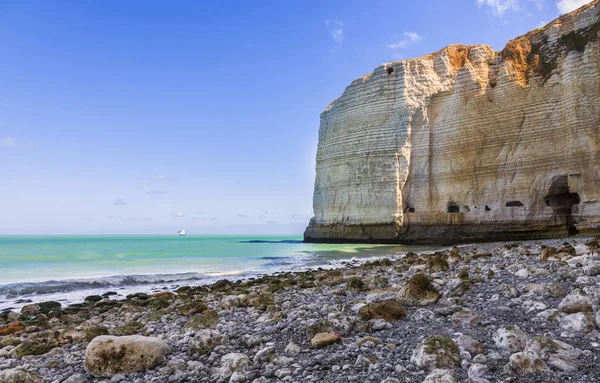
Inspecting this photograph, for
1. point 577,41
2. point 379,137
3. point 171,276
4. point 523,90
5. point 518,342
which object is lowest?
point 171,276

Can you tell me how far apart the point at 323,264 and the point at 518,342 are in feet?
44.3

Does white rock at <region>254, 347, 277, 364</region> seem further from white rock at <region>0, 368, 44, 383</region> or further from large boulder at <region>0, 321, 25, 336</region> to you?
large boulder at <region>0, 321, 25, 336</region>

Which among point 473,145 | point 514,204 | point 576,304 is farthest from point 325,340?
point 473,145

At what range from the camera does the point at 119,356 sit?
338cm

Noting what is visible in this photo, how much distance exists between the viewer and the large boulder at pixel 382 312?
13.6 ft

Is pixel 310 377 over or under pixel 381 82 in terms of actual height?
under

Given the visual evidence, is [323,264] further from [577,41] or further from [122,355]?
[577,41]

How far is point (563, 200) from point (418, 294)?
81.8 feet

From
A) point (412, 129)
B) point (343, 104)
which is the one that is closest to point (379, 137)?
point (412, 129)

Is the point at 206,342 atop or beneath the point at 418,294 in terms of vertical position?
beneath

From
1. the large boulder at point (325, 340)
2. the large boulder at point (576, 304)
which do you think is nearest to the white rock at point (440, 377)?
the large boulder at point (325, 340)

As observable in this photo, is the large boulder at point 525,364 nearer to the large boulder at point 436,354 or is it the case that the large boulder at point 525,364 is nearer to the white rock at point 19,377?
the large boulder at point 436,354

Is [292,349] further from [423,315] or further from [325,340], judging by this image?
[423,315]

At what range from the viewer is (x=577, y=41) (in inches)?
943
